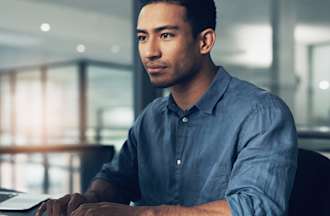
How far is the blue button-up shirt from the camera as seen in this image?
36.5 inches

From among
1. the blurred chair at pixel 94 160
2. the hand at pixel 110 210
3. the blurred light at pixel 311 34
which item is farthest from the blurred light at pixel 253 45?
the hand at pixel 110 210

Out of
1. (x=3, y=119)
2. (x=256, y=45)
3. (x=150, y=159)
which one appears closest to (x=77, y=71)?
(x=3, y=119)

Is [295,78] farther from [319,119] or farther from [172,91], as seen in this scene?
[172,91]

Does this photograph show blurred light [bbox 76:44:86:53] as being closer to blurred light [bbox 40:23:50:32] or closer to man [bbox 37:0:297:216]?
blurred light [bbox 40:23:50:32]

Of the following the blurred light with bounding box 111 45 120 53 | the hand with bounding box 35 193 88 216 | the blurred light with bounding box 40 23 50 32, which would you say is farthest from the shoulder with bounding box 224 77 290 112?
the blurred light with bounding box 111 45 120 53

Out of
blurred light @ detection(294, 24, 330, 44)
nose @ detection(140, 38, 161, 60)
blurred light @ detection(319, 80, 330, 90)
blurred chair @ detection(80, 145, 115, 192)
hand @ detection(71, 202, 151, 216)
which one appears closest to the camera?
hand @ detection(71, 202, 151, 216)

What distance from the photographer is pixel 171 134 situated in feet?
4.00

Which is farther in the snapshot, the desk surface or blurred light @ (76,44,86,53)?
blurred light @ (76,44,86,53)

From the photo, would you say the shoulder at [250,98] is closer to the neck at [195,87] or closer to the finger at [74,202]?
the neck at [195,87]

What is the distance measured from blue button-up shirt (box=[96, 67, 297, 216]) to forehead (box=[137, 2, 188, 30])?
0.19 m

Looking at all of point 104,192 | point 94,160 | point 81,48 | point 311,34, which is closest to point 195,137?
point 104,192

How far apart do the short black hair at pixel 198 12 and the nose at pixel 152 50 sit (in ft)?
0.34

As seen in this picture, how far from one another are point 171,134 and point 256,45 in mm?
4010

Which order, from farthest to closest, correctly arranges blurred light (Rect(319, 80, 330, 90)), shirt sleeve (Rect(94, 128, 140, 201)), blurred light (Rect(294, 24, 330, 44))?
blurred light (Rect(294, 24, 330, 44)), blurred light (Rect(319, 80, 330, 90)), shirt sleeve (Rect(94, 128, 140, 201))
